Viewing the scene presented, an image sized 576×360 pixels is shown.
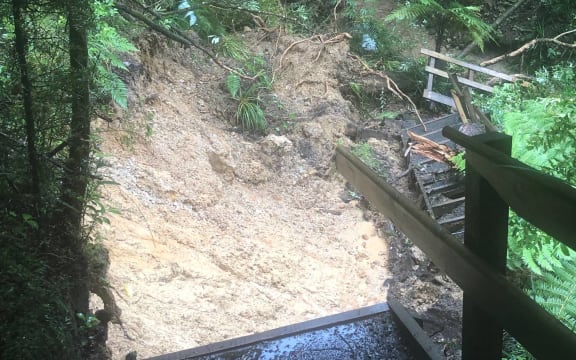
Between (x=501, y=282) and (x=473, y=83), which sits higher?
(x=473, y=83)

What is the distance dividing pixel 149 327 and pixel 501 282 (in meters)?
2.48

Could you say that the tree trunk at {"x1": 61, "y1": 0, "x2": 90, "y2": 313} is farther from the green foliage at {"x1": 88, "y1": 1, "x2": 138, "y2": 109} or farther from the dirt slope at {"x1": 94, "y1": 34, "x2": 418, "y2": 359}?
the dirt slope at {"x1": 94, "y1": 34, "x2": 418, "y2": 359}

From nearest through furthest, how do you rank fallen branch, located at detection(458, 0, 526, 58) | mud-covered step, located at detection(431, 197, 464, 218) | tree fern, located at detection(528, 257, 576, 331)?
1. tree fern, located at detection(528, 257, 576, 331)
2. mud-covered step, located at detection(431, 197, 464, 218)
3. fallen branch, located at detection(458, 0, 526, 58)

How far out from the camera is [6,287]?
4.70 feet

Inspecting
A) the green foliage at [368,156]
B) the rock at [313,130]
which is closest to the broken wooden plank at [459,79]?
the green foliage at [368,156]

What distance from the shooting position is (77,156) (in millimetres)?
2041

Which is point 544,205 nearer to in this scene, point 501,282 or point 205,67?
point 501,282

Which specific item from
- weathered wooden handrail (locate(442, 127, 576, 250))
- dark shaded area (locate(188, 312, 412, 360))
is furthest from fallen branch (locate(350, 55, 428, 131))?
weathered wooden handrail (locate(442, 127, 576, 250))

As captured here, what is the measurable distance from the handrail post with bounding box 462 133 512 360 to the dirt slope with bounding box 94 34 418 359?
1980 millimetres

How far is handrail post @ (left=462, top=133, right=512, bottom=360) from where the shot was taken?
157cm

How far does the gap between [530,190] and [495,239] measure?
0.32m

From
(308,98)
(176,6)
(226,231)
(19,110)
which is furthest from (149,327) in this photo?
(308,98)

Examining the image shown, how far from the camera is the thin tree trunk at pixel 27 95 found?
5.20 ft

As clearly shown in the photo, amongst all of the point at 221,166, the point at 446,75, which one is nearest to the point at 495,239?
the point at 221,166
